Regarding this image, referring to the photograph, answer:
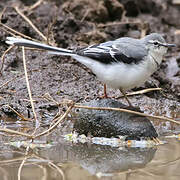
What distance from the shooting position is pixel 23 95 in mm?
7656

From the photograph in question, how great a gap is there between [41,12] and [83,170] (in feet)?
18.7

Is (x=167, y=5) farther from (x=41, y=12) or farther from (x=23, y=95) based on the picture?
(x=23, y=95)

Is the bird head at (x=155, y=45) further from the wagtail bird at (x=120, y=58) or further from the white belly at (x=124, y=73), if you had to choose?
the white belly at (x=124, y=73)

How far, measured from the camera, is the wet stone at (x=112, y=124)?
6281mm

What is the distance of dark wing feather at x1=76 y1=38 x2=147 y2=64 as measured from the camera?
6.23 meters

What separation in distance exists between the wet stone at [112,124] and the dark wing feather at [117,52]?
0.70 meters

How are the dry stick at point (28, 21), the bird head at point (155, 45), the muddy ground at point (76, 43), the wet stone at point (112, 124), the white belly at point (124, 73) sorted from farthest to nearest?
the dry stick at point (28, 21) → the muddy ground at point (76, 43) → the bird head at point (155, 45) → the wet stone at point (112, 124) → the white belly at point (124, 73)

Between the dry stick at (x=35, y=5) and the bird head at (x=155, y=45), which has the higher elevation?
the dry stick at (x=35, y=5)

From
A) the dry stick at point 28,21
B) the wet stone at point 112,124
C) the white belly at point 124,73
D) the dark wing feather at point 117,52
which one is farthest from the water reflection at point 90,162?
the dry stick at point 28,21

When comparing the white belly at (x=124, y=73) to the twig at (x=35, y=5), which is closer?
the white belly at (x=124, y=73)

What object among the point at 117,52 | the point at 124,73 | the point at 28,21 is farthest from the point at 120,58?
the point at 28,21

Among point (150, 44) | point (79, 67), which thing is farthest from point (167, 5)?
point (150, 44)

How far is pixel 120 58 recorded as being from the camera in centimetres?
623

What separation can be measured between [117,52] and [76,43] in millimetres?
2960
